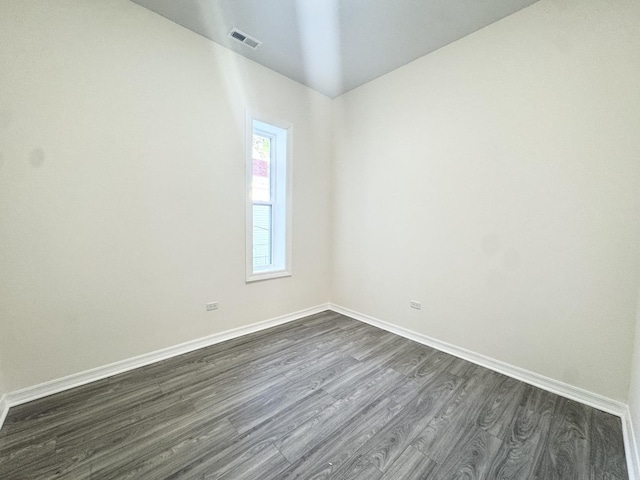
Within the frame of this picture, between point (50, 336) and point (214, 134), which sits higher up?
point (214, 134)

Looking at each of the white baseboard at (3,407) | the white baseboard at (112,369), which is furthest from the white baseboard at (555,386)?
the white baseboard at (3,407)

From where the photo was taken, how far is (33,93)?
5.83 ft

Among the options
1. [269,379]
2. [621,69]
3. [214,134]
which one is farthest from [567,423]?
[214,134]

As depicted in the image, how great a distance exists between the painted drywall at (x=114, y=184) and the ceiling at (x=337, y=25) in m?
0.21

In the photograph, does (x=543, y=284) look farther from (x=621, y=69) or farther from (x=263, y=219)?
(x=263, y=219)

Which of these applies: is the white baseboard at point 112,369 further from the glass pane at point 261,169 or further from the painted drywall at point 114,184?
the glass pane at point 261,169

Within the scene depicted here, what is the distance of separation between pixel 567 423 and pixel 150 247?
133 inches

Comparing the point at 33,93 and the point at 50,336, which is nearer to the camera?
the point at 33,93

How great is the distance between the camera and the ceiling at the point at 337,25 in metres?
2.11

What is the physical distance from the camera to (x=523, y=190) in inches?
83.5

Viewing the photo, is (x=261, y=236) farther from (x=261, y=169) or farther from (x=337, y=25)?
(x=337, y=25)

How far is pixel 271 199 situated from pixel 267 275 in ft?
3.20

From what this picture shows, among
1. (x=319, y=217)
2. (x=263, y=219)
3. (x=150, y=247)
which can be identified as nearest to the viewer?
(x=150, y=247)

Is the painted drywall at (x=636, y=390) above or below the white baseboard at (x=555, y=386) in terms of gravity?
above
